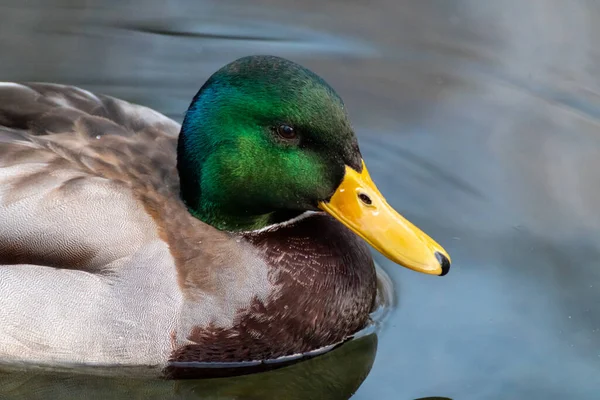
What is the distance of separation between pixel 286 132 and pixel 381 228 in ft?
1.98

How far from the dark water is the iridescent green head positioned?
2.89ft

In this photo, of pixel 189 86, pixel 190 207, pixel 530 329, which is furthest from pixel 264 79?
pixel 189 86

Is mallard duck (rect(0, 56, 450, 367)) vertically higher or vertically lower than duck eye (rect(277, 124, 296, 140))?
lower

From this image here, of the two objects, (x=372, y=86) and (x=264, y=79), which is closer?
(x=264, y=79)

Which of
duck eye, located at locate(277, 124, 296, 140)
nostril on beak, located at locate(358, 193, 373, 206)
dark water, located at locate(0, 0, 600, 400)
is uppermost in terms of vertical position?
duck eye, located at locate(277, 124, 296, 140)

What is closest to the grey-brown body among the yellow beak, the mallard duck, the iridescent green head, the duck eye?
the mallard duck

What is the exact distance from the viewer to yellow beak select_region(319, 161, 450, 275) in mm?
5008

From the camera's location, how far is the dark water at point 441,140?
536cm

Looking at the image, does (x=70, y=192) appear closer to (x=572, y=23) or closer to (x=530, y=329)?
(x=530, y=329)

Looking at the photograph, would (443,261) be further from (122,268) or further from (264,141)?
(122,268)

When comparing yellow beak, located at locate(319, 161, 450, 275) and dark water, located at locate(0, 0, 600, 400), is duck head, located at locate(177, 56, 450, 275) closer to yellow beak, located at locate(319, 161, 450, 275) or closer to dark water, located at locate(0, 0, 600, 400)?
yellow beak, located at locate(319, 161, 450, 275)

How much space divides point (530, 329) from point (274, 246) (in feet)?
4.64

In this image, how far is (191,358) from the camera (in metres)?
5.15

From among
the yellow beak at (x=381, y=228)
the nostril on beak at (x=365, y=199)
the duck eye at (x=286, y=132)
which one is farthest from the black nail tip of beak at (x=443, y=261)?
the duck eye at (x=286, y=132)
